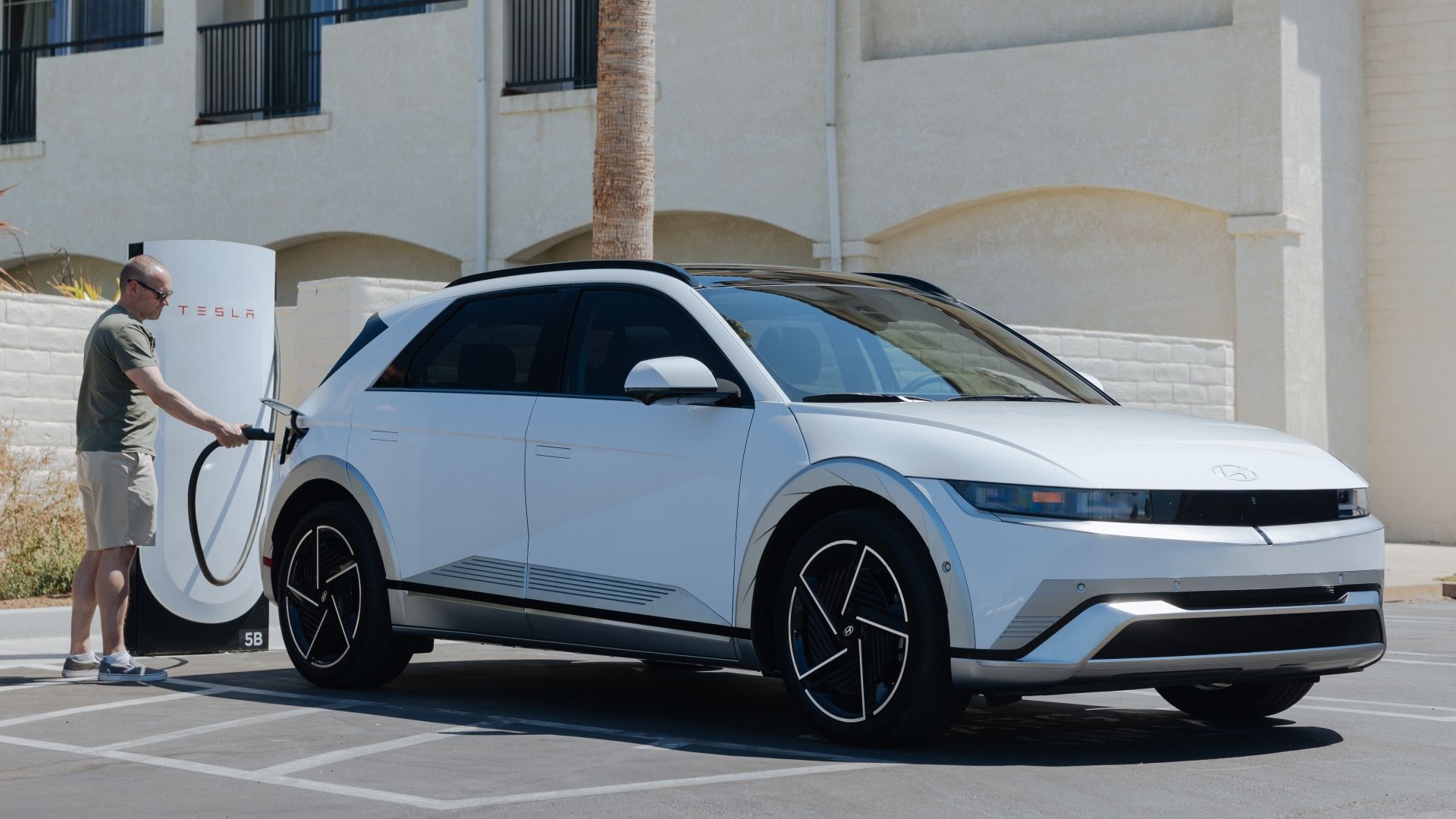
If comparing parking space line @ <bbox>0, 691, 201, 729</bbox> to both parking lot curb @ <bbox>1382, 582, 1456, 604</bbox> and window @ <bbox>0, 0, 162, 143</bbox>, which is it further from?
window @ <bbox>0, 0, 162, 143</bbox>

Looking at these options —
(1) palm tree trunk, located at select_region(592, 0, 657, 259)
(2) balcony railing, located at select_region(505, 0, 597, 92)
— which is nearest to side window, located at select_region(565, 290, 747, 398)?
→ (1) palm tree trunk, located at select_region(592, 0, 657, 259)

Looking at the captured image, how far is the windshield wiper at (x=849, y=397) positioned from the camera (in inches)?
283

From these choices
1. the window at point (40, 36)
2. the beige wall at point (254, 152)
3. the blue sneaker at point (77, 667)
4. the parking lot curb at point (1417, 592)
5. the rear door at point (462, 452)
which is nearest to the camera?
the rear door at point (462, 452)

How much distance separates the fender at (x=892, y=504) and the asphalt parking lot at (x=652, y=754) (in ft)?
1.68

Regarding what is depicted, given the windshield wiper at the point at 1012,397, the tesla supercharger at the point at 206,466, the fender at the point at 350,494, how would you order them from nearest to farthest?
the windshield wiper at the point at 1012,397
the fender at the point at 350,494
the tesla supercharger at the point at 206,466

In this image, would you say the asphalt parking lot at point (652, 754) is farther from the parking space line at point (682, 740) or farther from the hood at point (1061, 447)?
the hood at point (1061, 447)

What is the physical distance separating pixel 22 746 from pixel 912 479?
347 cm

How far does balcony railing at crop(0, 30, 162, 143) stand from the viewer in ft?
86.8

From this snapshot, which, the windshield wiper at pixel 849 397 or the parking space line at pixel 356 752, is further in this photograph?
the windshield wiper at pixel 849 397

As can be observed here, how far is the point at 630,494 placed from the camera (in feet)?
24.6

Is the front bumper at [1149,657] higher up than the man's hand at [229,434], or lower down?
lower down

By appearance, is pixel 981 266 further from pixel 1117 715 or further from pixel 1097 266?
pixel 1117 715

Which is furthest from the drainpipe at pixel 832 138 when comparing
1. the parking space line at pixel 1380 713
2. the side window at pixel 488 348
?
the parking space line at pixel 1380 713

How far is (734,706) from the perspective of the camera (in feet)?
27.4
